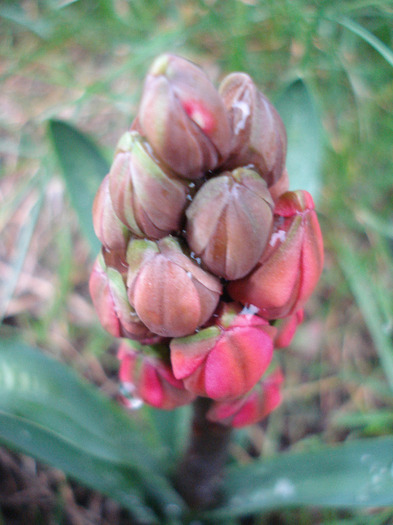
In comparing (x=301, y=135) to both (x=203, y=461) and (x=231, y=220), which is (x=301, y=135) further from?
(x=203, y=461)

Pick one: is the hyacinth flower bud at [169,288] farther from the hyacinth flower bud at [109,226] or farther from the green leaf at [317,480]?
the green leaf at [317,480]

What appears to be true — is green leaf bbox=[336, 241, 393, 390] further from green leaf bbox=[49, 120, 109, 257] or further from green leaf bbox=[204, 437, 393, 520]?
Result: green leaf bbox=[49, 120, 109, 257]

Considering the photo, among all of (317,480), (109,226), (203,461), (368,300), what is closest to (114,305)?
(109,226)

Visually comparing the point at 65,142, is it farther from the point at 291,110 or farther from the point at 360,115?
the point at 360,115

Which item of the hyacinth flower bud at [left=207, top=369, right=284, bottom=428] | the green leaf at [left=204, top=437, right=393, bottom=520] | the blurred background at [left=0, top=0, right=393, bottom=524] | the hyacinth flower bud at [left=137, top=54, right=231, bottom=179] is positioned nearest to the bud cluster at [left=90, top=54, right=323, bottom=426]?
the hyacinth flower bud at [left=137, top=54, right=231, bottom=179]

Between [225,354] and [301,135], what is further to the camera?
[301,135]

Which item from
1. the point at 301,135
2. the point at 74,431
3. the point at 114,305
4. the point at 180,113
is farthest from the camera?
the point at 301,135
